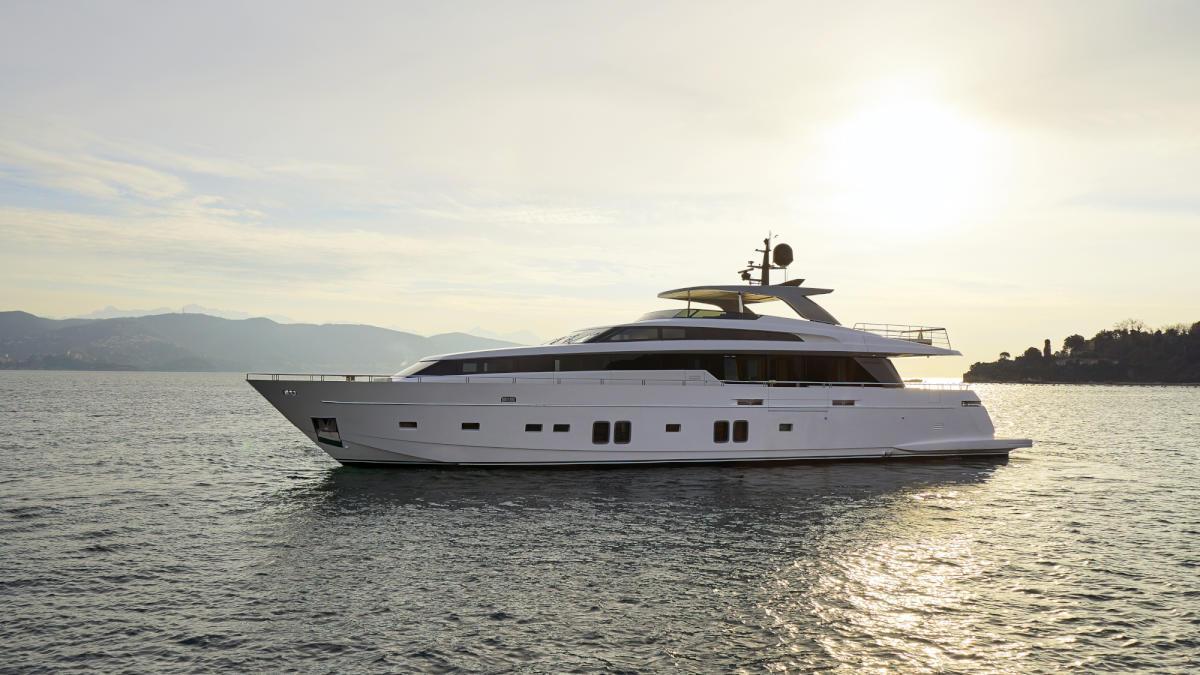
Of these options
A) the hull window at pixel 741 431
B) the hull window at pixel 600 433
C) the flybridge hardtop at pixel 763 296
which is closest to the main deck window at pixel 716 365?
the hull window at pixel 741 431

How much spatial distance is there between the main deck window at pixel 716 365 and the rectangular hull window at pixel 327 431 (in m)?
2.97

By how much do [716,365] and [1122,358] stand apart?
19412cm

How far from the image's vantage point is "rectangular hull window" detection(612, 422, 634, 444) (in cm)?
2152

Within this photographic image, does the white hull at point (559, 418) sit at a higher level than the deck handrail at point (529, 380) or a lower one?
lower

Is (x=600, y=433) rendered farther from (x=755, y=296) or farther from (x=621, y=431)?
(x=755, y=296)

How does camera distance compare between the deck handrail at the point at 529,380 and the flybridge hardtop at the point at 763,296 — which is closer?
the deck handrail at the point at 529,380

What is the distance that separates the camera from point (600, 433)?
21.4 metres

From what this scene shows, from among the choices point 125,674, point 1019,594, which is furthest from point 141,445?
point 1019,594

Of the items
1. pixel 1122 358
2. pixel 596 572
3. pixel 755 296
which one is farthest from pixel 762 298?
pixel 1122 358

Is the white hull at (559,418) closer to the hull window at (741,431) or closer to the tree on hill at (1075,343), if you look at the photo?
the hull window at (741,431)

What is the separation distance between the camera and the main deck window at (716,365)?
2197 cm

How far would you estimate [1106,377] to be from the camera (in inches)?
6909

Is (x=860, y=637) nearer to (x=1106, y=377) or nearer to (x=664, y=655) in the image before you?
(x=664, y=655)

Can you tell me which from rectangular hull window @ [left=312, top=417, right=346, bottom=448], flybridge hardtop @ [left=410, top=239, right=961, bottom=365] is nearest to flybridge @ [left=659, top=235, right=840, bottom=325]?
flybridge hardtop @ [left=410, top=239, right=961, bottom=365]
